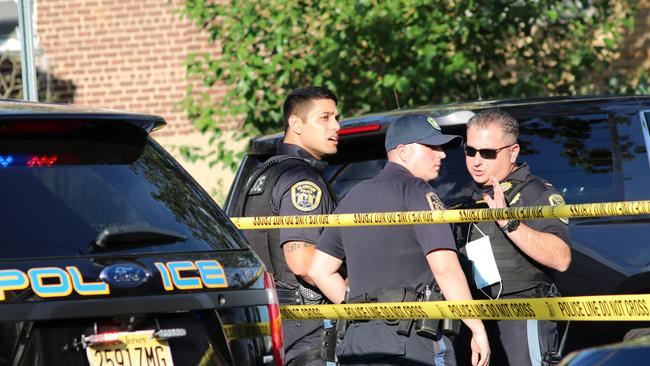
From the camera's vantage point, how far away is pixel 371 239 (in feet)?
17.5

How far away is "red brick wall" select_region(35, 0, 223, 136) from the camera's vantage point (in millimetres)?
14711

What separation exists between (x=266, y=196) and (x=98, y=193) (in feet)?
6.77

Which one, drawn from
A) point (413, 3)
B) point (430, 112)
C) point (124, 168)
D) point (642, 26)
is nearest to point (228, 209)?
point (430, 112)

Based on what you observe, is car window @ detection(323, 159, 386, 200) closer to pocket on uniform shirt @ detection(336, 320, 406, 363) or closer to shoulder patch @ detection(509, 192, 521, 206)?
shoulder patch @ detection(509, 192, 521, 206)

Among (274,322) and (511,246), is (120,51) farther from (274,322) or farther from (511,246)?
(274,322)

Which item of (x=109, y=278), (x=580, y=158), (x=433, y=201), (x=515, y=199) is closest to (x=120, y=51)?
(x=580, y=158)

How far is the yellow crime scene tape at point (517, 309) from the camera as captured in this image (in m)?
5.17

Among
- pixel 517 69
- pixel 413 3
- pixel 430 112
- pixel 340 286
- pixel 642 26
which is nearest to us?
pixel 340 286

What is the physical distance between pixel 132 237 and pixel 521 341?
2340 mm

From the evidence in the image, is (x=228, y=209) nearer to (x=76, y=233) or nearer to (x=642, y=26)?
(x=76, y=233)

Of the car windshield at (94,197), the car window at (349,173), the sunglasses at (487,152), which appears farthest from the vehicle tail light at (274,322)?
the car window at (349,173)

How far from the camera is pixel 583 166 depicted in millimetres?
6418

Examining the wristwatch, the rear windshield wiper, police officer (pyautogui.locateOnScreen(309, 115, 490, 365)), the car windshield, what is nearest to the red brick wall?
police officer (pyautogui.locateOnScreen(309, 115, 490, 365))

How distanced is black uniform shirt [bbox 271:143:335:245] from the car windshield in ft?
4.85
